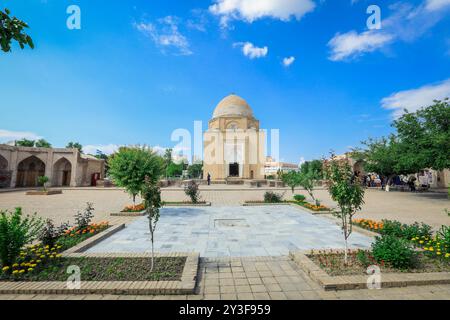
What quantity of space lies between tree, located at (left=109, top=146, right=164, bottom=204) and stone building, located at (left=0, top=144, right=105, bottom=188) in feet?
75.4

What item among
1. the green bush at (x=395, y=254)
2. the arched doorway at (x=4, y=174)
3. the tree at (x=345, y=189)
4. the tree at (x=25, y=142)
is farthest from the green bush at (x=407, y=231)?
Result: the tree at (x=25, y=142)

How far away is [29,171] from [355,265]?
35872mm

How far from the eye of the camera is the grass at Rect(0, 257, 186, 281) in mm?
3662

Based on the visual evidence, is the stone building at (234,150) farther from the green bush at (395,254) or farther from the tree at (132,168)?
the green bush at (395,254)

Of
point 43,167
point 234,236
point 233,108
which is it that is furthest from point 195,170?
point 234,236

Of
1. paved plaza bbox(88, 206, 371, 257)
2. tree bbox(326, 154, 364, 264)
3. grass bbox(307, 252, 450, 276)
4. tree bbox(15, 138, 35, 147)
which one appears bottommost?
paved plaza bbox(88, 206, 371, 257)

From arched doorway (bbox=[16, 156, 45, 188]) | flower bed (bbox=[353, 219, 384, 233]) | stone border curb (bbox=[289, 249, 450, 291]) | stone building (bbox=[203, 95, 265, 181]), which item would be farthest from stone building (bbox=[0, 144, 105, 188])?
stone border curb (bbox=[289, 249, 450, 291])

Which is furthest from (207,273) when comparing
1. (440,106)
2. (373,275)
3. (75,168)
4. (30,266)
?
(75,168)

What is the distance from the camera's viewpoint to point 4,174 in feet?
81.6

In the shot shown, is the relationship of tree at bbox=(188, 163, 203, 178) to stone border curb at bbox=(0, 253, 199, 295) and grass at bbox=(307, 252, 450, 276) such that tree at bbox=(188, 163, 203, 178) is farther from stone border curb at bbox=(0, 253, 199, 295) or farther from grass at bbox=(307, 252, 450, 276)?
stone border curb at bbox=(0, 253, 199, 295)

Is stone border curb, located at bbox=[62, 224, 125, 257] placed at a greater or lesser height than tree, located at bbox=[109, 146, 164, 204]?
lesser

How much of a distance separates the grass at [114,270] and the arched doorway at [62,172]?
30.6 meters

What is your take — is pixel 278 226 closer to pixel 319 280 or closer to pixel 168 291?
pixel 319 280

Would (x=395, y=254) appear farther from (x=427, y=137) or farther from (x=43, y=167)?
(x=43, y=167)
